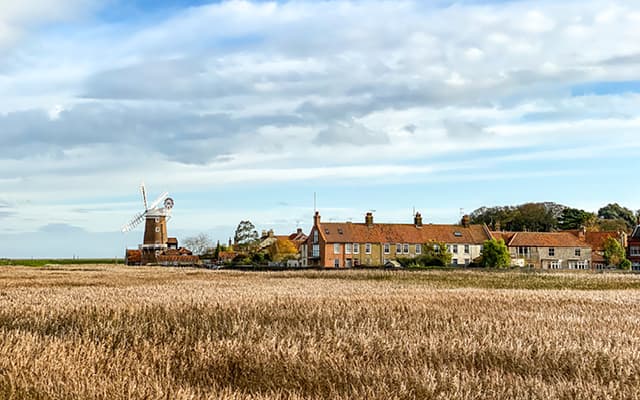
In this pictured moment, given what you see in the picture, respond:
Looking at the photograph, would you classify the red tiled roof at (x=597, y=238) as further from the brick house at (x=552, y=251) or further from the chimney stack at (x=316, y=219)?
the chimney stack at (x=316, y=219)

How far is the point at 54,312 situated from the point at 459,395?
13.2 meters

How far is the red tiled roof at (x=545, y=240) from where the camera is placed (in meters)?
119

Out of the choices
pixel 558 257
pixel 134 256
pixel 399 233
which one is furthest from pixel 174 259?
pixel 558 257

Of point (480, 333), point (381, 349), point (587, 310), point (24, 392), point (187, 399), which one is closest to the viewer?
point (187, 399)

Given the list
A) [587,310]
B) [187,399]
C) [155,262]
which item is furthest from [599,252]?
[187,399]

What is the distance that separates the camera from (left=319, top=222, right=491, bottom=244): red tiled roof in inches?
4380

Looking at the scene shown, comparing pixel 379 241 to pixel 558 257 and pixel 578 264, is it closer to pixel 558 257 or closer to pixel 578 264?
pixel 558 257

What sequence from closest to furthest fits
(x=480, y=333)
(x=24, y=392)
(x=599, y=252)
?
(x=24, y=392), (x=480, y=333), (x=599, y=252)

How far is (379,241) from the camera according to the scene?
112 meters

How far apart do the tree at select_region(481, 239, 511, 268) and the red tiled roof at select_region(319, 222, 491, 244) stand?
50.5ft

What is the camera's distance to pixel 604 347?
1462 centimetres

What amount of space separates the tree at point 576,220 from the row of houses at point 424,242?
2669 cm

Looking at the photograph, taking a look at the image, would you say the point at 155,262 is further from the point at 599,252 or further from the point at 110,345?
the point at 110,345

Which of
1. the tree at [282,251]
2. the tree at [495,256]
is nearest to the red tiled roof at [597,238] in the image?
the tree at [495,256]
